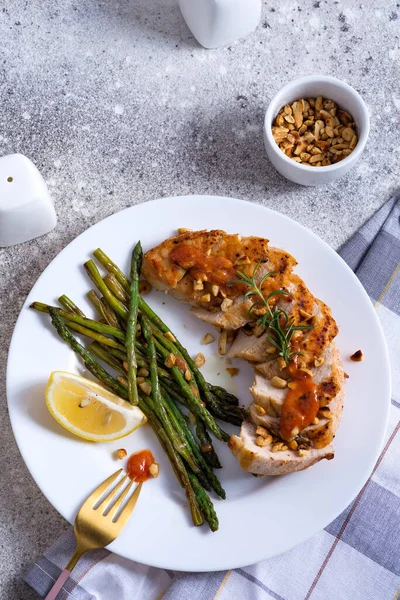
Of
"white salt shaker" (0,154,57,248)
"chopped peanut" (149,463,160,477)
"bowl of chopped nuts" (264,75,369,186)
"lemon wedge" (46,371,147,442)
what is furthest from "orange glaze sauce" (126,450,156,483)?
"bowl of chopped nuts" (264,75,369,186)

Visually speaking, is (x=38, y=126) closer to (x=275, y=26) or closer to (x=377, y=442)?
(x=275, y=26)

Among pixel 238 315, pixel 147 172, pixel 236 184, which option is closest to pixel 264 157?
pixel 236 184

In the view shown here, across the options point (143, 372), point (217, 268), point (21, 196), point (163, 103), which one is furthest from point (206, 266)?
point (163, 103)

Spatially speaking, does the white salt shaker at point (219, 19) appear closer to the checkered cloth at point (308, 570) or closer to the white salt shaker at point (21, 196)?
the white salt shaker at point (21, 196)

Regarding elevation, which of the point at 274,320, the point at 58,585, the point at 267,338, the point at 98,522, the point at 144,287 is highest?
the point at 274,320

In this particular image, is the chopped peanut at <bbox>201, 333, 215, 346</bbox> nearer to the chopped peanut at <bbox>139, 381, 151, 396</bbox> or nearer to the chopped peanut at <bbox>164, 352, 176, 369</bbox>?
the chopped peanut at <bbox>164, 352, 176, 369</bbox>

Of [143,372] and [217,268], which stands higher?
[217,268]

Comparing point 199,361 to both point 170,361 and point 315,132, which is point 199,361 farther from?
point 315,132

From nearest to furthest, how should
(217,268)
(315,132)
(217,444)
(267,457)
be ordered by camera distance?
(267,457), (217,268), (217,444), (315,132)
